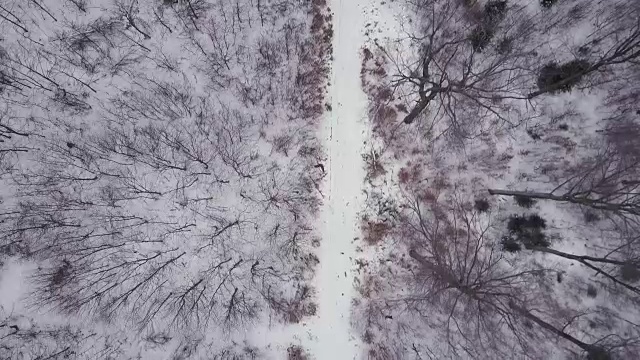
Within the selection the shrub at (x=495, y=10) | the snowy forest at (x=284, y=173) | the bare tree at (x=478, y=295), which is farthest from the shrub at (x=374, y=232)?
the shrub at (x=495, y=10)

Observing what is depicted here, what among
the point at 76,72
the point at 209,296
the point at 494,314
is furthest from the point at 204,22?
the point at 494,314

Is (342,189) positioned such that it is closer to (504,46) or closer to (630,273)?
(504,46)

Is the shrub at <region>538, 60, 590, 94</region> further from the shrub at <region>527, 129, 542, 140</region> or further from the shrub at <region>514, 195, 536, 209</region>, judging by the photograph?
the shrub at <region>514, 195, 536, 209</region>

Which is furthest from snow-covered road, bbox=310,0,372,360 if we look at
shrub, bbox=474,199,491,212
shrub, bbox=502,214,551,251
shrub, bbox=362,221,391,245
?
shrub, bbox=502,214,551,251

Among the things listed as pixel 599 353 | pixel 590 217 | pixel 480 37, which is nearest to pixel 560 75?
pixel 480 37

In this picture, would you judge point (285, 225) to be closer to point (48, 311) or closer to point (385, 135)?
point (385, 135)

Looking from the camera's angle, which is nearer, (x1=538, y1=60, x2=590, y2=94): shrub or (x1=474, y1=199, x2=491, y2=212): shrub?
(x1=538, y1=60, x2=590, y2=94): shrub
